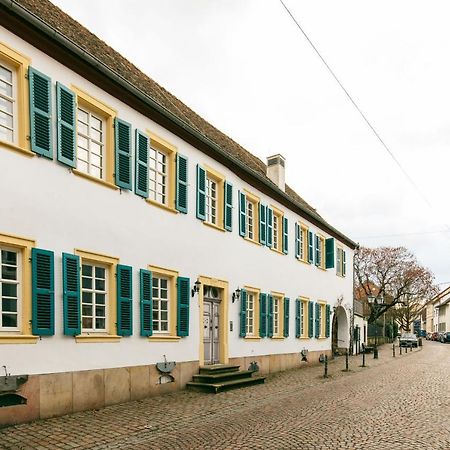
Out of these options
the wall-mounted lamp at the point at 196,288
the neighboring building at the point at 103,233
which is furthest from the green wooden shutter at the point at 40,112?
the wall-mounted lamp at the point at 196,288

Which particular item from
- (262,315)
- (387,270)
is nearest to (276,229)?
(262,315)

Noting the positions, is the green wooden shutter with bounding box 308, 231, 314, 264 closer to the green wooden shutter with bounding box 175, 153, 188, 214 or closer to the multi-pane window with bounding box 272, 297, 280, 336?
the multi-pane window with bounding box 272, 297, 280, 336

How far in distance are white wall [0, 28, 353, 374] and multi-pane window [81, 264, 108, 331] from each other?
419 mm

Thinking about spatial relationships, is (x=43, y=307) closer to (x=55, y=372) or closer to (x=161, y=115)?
(x=55, y=372)

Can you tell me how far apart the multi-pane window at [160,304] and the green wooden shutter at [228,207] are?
11.5 ft

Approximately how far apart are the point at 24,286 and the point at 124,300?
104 inches

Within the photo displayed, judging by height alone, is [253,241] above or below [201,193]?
below

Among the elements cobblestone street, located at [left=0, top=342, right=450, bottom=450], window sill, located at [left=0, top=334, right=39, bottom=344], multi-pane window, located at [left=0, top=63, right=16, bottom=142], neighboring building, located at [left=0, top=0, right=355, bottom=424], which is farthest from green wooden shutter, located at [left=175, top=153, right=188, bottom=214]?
window sill, located at [left=0, top=334, right=39, bottom=344]

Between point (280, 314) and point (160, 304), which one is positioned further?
point (280, 314)

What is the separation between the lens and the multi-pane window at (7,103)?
29.6 feet

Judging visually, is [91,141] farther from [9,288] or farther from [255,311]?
[255,311]

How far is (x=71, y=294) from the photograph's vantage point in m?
9.83

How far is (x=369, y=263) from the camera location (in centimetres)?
5128

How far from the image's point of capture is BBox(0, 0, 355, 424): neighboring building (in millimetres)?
9055
